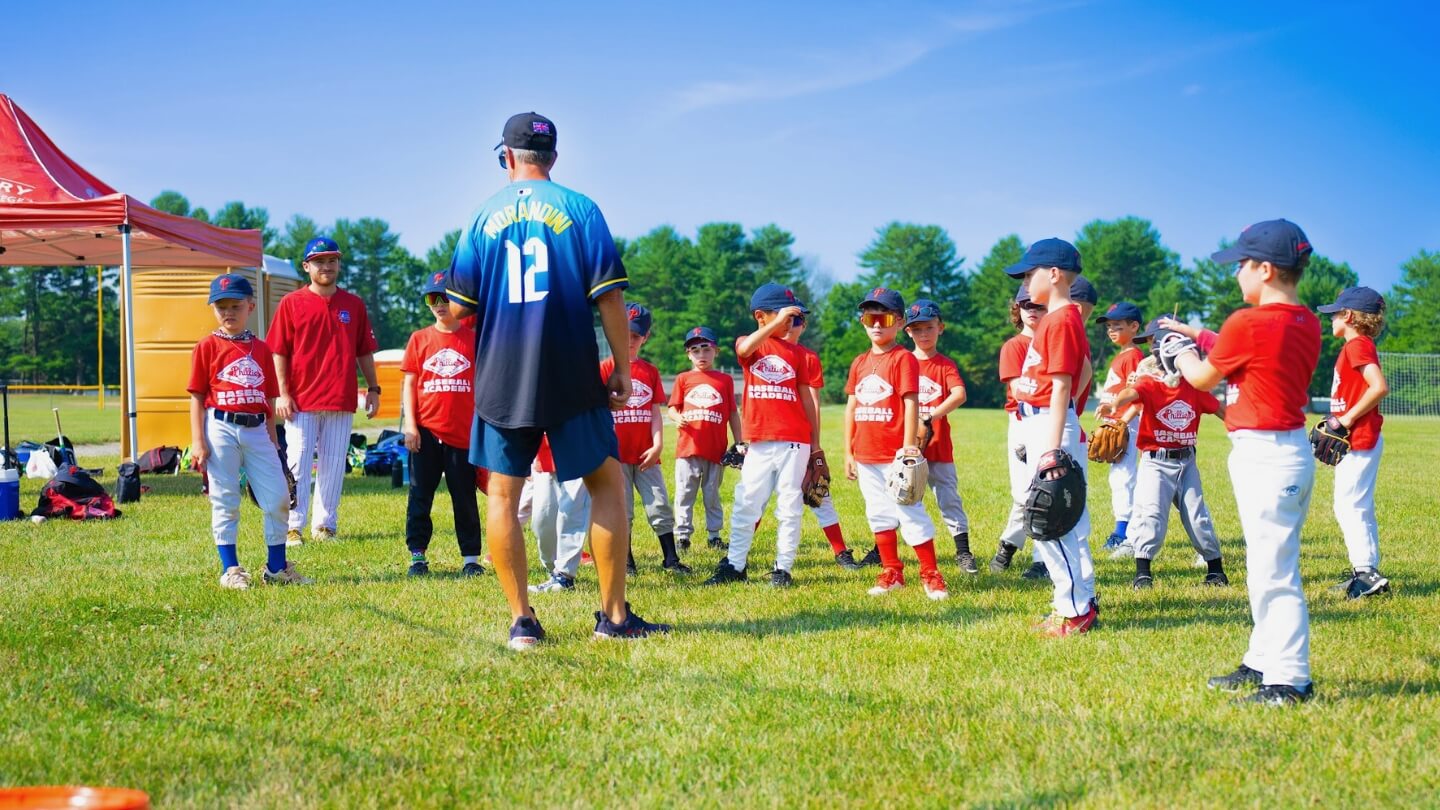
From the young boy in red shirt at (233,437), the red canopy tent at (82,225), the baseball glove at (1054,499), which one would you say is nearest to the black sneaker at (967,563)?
the baseball glove at (1054,499)

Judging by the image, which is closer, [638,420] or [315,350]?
[638,420]

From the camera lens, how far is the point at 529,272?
4.79 meters

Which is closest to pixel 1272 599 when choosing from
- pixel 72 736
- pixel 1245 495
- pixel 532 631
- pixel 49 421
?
pixel 1245 495

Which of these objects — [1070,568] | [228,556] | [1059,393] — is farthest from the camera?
[228,556]

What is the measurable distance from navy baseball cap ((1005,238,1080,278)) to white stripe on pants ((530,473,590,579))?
2943mm

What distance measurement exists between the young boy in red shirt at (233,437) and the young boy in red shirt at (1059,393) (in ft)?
14.7

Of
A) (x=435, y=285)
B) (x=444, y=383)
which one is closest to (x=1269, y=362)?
(x=444, y=383)

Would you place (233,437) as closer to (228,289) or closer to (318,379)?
(228,289)

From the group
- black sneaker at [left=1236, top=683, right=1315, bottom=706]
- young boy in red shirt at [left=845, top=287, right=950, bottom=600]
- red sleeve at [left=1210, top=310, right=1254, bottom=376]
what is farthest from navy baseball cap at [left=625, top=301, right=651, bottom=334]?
black sneaker at [left=1236, top=683, right=1315, bottom=706]

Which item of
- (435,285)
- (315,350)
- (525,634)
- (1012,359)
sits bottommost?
(525,634)

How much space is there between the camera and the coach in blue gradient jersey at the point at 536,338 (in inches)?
189

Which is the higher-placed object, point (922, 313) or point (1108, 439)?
point (922, 313)

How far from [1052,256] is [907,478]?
153 centimetres

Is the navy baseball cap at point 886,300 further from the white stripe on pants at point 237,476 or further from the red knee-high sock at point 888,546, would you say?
the white stripe on pants at point 237,476
